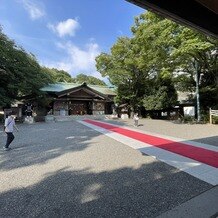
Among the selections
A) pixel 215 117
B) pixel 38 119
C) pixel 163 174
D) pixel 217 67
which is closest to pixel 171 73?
pixel 217 67

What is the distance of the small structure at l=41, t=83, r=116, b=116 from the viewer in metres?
31.0

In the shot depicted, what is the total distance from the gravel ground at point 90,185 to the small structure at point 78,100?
73.5 ft

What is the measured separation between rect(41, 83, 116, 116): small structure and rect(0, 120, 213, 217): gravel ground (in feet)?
73.5

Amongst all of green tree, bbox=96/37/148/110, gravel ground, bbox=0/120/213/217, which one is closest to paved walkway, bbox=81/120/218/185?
gravel ground, bbox=0/120/213/217

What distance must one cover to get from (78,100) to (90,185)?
91.8 feet

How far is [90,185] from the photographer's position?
5.66m

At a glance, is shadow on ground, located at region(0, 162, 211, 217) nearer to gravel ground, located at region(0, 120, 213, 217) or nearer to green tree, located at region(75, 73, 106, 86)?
gravel ground, located at region(0, 120, 213, 217)

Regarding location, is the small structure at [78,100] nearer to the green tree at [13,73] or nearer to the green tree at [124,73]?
the green tree at [124,73]

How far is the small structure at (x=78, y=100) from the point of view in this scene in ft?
102

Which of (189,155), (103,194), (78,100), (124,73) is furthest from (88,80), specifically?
(103,194)

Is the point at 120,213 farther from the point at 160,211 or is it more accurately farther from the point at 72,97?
the point at 72,97

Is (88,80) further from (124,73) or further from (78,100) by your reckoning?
(124,73)

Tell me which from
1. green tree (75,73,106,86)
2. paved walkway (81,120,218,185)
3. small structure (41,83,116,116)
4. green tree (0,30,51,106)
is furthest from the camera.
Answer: green tree (75,73,106,86)

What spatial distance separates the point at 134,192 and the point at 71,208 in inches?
54.2
